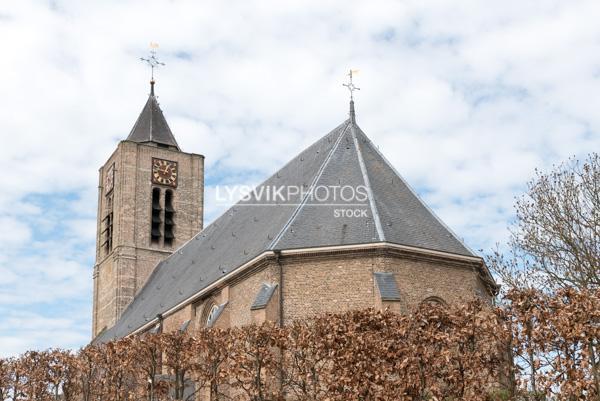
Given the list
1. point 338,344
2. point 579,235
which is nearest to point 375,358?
point 338,344

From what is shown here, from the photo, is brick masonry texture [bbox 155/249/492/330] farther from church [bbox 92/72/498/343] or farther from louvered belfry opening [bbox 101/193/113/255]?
louvered belfry opening [bbox 101/193/113/255]

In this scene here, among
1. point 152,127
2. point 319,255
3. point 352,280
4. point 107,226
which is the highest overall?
point 152,127

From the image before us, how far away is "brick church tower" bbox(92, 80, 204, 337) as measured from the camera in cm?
4088

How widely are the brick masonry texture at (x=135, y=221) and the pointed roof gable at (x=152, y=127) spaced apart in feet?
2.80

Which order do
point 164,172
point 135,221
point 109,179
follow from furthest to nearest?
point 109,179 < point 164,172 < point 135,221

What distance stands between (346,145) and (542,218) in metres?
8.65

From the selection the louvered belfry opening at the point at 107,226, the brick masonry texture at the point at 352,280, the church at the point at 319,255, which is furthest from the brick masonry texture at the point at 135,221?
the brick masonry texture at the point at 352,280

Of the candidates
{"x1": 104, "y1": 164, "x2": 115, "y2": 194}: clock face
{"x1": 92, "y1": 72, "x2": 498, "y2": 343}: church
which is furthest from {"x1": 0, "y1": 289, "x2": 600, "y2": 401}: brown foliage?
{"x1": 104, "y1": 164, "x2": 115, "y2": 194}: clock face

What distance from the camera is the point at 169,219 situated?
42.6 m

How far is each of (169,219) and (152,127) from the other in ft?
17.3

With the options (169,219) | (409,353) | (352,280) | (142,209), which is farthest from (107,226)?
(409,353)

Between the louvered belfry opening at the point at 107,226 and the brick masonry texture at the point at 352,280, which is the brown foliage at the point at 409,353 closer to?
the brick masonry texture at the point at 352,280

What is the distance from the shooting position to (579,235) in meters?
20.7

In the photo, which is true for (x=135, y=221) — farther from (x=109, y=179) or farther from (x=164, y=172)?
(x=109, y=179)
